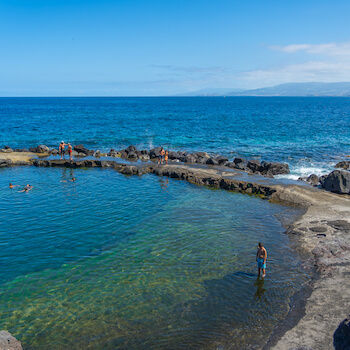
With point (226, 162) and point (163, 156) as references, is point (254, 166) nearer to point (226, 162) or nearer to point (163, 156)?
point (226, 162)

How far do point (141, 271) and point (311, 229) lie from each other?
13278 mm

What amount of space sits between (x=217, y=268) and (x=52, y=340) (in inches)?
377

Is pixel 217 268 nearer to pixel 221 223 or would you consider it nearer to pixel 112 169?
pixel 221 223

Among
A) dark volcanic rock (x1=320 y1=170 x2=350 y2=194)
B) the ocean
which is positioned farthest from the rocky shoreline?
the ocean

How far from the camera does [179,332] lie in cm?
1319

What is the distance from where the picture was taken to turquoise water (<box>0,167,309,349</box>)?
13297 millimetres

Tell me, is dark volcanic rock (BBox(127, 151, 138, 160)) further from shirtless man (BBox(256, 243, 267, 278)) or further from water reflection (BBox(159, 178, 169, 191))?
shirtless man (BBox(256, 243, 267, 278))

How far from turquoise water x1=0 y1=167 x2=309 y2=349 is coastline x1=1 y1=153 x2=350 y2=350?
1.08m

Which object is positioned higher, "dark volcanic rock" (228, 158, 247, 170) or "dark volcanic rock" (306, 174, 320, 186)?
"dark volcanic rock" (228, 158, 247, 170)

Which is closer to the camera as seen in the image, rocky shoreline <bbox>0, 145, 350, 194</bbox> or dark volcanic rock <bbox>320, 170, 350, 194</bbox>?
dark volcanic rock <bbox>320, 170, 350, 194</bbox>

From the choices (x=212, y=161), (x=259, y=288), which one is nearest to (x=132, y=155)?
(x=212, y=161)

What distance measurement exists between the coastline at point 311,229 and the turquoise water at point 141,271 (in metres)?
1.08

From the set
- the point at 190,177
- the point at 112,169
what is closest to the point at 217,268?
the point at 190,177

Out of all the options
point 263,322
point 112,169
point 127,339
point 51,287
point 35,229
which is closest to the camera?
point 127,339
